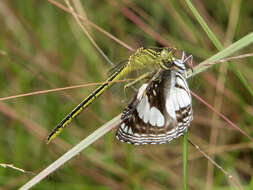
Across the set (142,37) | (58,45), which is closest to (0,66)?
(58,45)

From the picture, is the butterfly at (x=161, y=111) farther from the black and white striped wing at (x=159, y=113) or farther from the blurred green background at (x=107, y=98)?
the blurred green background at (x=107, y=98)

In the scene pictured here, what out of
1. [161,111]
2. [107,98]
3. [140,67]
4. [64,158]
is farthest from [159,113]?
[107,98]

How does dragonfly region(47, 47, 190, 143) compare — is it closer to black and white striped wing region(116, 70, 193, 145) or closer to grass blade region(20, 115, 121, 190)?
black and white striped wing region(116, 70, 193, 145)

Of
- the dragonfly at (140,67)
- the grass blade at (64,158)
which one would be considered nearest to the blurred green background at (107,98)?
the dragonfly at (140,67)

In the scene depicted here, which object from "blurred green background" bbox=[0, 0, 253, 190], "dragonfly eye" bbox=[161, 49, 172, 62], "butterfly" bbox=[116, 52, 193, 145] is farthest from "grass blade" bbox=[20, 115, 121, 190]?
"blurred green background" bbox=[0, 0, 253, 190]

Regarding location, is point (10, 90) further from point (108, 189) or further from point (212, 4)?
point (212, 4)

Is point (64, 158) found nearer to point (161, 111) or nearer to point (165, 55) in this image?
point (161, 111)
